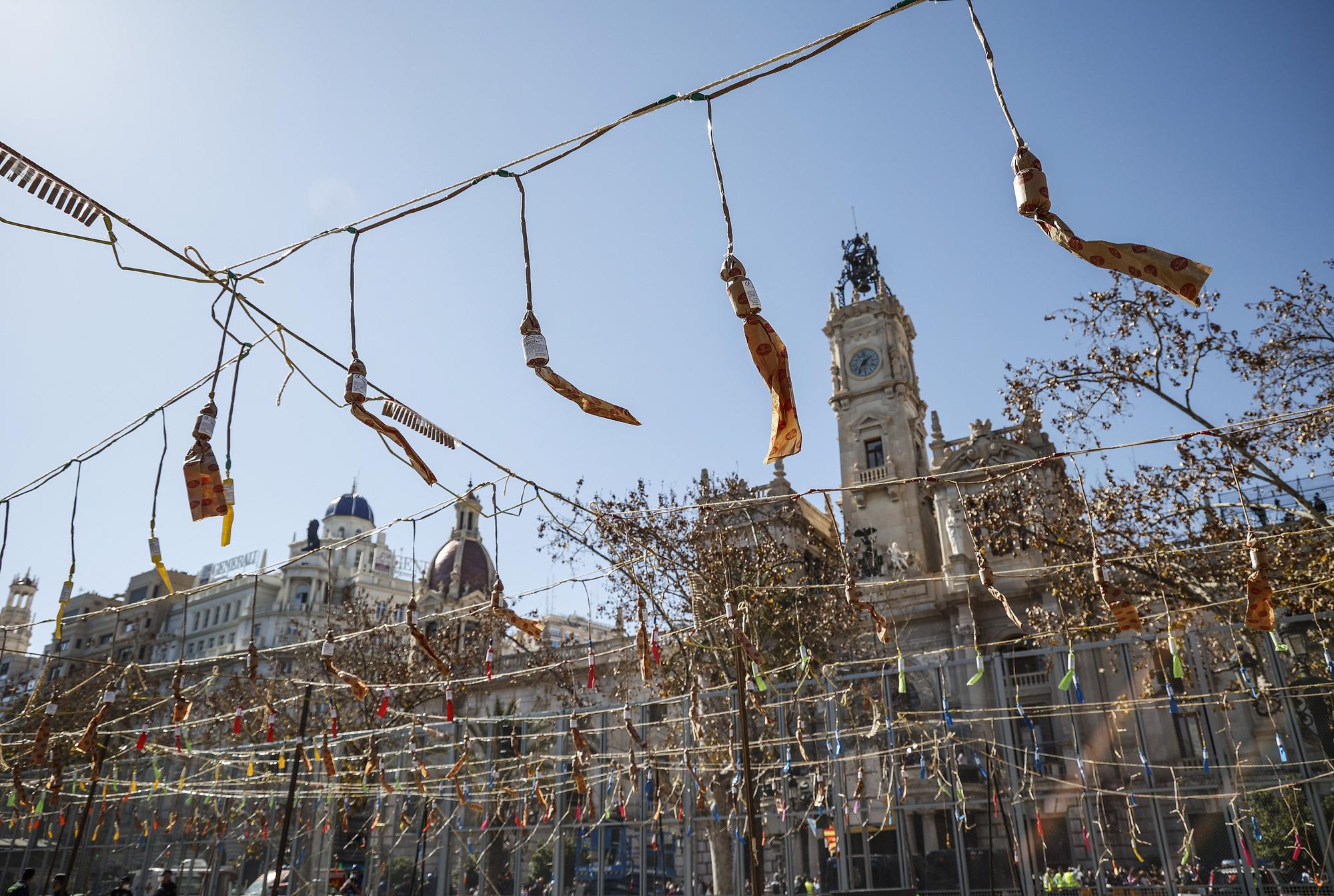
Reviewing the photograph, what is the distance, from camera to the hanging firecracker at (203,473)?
5742mm

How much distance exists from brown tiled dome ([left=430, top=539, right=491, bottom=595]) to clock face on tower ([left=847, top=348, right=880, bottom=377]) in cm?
3036

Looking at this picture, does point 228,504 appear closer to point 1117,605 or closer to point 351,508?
point 1117,605

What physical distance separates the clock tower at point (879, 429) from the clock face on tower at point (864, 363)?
0.04 meters

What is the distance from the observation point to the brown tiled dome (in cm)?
5753

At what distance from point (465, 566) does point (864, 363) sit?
3380cm

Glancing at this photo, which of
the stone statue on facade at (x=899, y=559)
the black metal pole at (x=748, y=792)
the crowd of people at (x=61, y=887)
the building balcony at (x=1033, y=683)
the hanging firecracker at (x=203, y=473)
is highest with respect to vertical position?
the stone statue on facade at (x=899, y=559)

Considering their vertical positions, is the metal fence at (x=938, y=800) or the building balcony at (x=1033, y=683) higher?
the building balcony at (x=1033, y=683)

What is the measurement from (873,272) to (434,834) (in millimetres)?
30812

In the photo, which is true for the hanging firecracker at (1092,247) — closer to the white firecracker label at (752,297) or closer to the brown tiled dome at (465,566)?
the white firecracker label at (752,297)

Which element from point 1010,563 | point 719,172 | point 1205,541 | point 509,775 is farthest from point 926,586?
point 719,172

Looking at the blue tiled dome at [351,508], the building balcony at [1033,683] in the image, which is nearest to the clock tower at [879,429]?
the building balcony at [1033,683]

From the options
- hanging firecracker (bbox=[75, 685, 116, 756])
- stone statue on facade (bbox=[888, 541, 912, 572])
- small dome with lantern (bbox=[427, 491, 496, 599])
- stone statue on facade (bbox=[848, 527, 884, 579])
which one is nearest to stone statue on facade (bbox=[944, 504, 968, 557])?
stone statue on facade (bbox=[888, 541, 912, 572])

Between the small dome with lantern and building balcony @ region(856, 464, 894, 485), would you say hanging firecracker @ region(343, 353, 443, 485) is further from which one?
the small dome with lantern

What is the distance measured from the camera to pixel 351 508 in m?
74.9
